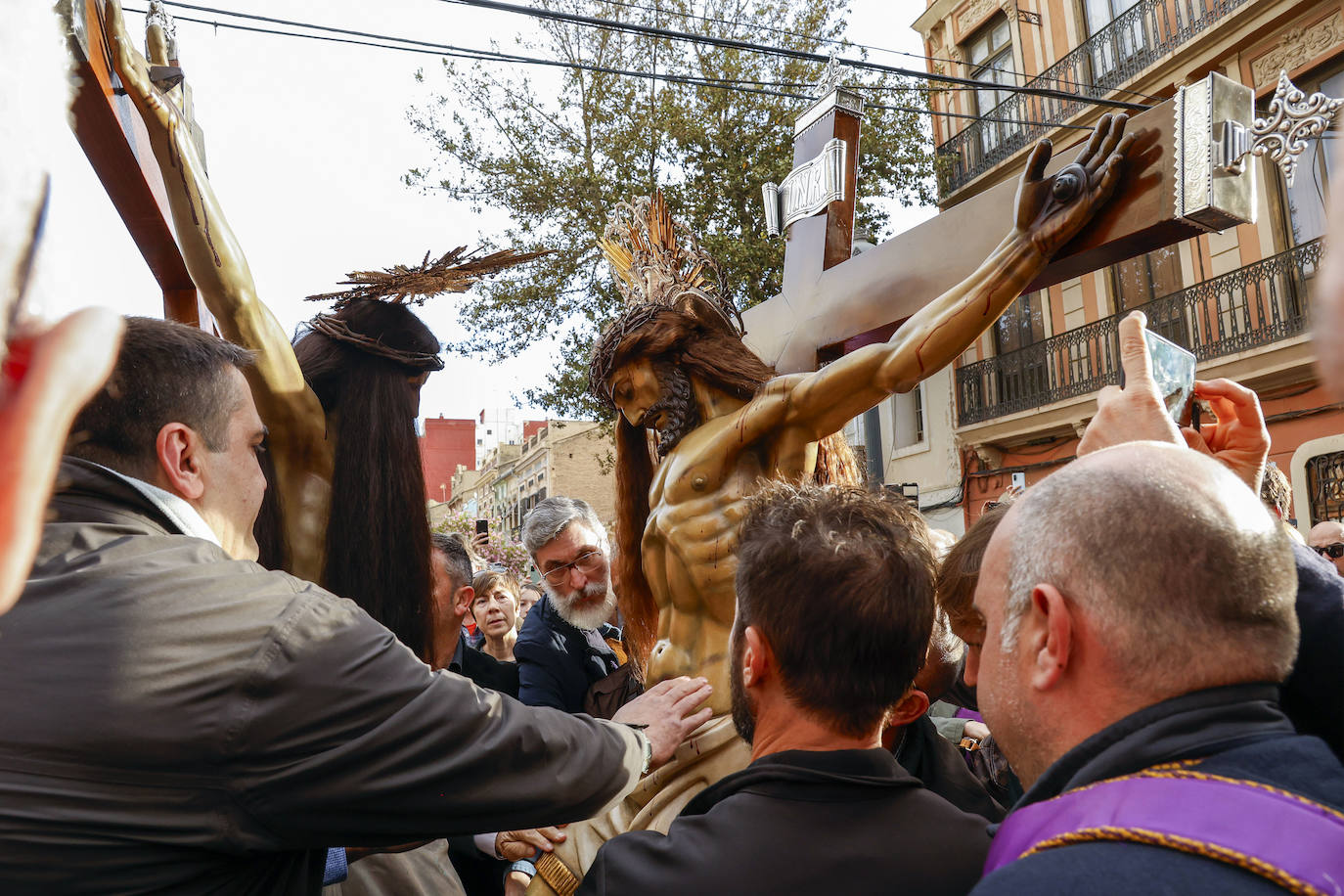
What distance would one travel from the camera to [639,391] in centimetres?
307

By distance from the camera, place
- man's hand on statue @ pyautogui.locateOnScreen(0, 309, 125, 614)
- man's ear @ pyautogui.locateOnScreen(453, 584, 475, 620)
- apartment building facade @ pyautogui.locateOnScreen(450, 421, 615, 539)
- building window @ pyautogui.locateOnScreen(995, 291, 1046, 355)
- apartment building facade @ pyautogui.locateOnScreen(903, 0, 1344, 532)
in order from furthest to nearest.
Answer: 1. apartment building facade @ pyautogui.locateOnScreen(450, 421, 615, 539)
2. building window @ pyautogui.locateOnScreen(995, 291, 1046, 355)
3. apartment building facade @ pyautogui.locateOnScreen(903, 0, 1344, 532)
4. man's ear @ pyautogui.locateOnScreen(453, 584, 475, 620)
5. man's hand on statue @ pyautogui.locateOnScreen(0, 309, 125, 614)

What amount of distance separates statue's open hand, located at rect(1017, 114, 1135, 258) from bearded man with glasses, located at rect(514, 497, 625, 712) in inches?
85.2

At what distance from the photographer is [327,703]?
1.20 meters

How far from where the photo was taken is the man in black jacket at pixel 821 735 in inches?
52.2

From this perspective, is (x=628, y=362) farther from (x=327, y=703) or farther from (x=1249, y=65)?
(x=1249, y=65)

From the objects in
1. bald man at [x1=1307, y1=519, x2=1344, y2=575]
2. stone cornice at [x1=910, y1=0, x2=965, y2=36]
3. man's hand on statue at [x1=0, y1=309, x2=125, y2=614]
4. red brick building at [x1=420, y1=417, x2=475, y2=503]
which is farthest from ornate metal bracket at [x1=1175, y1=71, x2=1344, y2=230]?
red brick building at [x1=420, y1=417, x2=475, y2=503]

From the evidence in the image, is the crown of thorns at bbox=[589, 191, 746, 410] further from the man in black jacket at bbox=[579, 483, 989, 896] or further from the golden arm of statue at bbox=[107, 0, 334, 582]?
the man in black jacket at bbox=[579, 483, 989, 896]

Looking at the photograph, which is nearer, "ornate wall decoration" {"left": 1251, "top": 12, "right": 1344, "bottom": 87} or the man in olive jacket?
the man in olive jacket

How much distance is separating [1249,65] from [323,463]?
39.9ft

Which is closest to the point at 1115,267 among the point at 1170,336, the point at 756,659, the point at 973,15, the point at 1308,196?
the point at 1170,336

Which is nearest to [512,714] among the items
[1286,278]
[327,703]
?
[327,703]

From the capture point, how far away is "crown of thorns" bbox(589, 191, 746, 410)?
3.08m

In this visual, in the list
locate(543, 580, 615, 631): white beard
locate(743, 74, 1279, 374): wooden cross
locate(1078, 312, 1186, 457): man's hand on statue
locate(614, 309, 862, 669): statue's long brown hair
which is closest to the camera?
locate(1078, 312, 1186, 457): man's hand on statue

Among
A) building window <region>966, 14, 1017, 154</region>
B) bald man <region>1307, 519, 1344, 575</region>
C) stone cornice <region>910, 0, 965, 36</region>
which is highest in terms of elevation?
stone cornice <region>910, 0, 965, 36</region>
